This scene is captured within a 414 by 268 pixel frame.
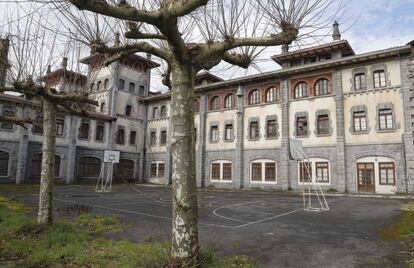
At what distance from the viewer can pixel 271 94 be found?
2839 centimetres

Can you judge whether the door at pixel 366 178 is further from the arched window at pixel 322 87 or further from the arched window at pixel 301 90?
the arched window at pixel 301 90

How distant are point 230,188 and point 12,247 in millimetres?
23621

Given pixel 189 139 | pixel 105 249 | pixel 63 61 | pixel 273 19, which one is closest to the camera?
pixel 189 139

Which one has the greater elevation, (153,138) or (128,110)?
(128,110)

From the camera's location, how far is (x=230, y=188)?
28938mm

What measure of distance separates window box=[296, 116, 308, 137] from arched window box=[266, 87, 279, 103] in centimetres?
317

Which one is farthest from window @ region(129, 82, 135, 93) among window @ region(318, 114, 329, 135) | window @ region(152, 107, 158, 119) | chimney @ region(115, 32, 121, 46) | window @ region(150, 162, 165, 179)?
chimney @ region(115, 32, 121, 46)

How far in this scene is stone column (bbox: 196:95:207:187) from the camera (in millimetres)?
31203

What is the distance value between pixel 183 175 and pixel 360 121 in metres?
22.6

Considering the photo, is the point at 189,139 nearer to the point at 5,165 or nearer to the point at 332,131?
the point at 332,131

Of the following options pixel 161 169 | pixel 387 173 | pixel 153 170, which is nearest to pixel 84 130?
pixel 153 170

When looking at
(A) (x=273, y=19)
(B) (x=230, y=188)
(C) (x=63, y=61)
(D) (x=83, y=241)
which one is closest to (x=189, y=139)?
(A) (x=273, y=19)

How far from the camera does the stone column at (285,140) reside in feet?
84.7

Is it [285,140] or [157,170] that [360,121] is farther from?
[157,170]
